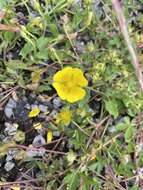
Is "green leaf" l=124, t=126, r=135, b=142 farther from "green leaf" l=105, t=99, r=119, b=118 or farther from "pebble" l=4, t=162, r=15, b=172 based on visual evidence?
"pebble" l=4, t=162, r=15, b=172

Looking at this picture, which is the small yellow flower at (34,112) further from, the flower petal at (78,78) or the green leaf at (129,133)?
the green leaf at (129,133)

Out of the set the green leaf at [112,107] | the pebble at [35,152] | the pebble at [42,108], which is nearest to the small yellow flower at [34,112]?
the pebble at [42,108]

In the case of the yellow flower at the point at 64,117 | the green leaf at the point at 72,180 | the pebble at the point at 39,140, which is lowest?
the green leaf at the point at 72,180

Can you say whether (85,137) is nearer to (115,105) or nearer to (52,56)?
(115,105)

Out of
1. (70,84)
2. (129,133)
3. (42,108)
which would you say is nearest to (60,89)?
(70,84)

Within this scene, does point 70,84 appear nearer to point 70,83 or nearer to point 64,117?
point 70,83

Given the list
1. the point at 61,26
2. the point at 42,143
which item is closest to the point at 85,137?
the point at 42,143

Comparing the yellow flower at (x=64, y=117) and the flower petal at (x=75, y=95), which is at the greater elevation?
the flower petal at (x=75, y=95)

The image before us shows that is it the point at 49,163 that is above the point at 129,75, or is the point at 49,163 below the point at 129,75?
below
